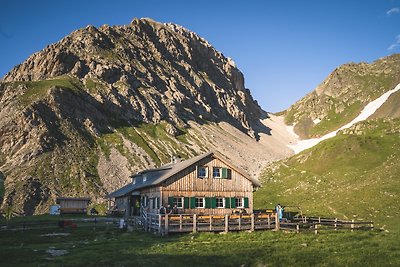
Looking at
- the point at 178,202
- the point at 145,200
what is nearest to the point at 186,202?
the point at 178,202

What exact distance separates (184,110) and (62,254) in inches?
5235

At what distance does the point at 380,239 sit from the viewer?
27.2 metres

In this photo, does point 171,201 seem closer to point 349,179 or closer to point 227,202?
point 227,202

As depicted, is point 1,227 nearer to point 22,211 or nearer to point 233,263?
point 233,263

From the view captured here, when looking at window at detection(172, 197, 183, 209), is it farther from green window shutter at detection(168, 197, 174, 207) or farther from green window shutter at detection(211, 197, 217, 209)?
green window shutter at detection(211, 197, 217, 209)

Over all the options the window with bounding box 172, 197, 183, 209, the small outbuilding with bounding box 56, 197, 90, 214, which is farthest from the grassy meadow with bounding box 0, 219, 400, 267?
the small outbuilding with bounding box 56, 197, 90, 214

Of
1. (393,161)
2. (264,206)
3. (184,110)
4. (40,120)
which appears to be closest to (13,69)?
(40,120)

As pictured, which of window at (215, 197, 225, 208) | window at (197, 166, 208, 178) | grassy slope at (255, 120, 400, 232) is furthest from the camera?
grassy slope at (255, 120, 400, 232)

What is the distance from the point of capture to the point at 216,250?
23500 mm

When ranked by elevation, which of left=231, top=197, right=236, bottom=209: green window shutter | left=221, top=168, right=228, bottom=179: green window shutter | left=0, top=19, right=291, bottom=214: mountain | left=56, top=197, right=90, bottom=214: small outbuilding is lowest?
left=56, top=197, right=90, bottom=214: small outbuilding

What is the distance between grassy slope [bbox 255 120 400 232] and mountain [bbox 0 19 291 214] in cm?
3319

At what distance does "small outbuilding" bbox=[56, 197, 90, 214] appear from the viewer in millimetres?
67625

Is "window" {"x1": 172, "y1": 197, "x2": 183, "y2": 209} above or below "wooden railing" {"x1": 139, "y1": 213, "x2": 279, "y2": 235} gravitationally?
above

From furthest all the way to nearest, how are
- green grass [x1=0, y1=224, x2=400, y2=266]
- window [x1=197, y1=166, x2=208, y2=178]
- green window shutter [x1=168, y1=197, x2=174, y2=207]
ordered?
1. window [x1=197, y1=166, x2=208, y2=178]
2. green window shutter [x1=168, y1=197, x2=174, y2=207]
3. green grass [x1=0, y1=224, x2=400, y2=266]
